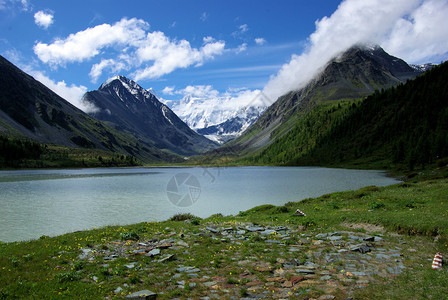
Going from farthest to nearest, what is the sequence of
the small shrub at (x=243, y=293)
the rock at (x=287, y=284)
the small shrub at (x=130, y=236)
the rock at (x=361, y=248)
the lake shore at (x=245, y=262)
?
the small shrub at (x=130, y=236) → the rock at (x=361, y=248) → the rock at (x=287, y=284) → the lake shore at (x=245, y=262) → the small shrub at (x=243, y=293)

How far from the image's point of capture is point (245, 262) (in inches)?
634

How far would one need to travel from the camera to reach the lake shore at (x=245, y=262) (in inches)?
482

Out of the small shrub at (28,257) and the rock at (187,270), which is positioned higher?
the small shrub at (28,257)

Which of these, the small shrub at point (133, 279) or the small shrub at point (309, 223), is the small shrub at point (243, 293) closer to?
the small shrub at point (133, 279)

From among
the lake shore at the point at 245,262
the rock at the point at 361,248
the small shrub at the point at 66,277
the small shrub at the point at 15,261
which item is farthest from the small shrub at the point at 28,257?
the rock at the point at 361,248

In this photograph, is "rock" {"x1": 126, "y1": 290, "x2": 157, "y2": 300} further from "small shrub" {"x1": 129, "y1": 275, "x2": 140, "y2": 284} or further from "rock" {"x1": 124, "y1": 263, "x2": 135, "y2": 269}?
"rock" {"x1": 124, "y1": 263, "x2": 135, "y2": 269}

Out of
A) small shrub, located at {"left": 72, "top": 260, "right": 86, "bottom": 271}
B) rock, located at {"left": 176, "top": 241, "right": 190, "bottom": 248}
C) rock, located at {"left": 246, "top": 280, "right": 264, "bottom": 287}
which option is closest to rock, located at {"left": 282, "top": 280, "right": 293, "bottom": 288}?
rock, located at {"left": 246, "top": 280, "right": 264, "bottom": 287}

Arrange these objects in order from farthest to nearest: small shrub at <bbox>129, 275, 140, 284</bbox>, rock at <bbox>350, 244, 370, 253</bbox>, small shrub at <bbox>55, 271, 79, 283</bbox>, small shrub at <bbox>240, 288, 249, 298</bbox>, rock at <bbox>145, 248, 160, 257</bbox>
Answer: rock at <bbox>145, 248, 160, 257</bbox> < rock at <bbox>350, 244, 370, 253</bbox> < small shrub at <bbox>55, 271, 79, 283</bbox> < small shrub at <bbox>129, 275, 140, 284</bbox> < small shrub at <bbox>240, 288, 249, 298</bbox>

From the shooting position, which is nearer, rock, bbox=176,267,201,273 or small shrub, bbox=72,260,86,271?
rock, bbox=176,267,201,273

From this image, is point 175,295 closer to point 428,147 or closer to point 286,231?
point 286,231

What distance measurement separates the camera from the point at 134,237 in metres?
22.6

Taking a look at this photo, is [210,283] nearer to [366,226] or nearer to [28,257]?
[28,257]

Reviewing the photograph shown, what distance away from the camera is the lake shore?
1224 cm

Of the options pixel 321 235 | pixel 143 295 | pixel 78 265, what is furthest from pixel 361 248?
pixel 78 265
